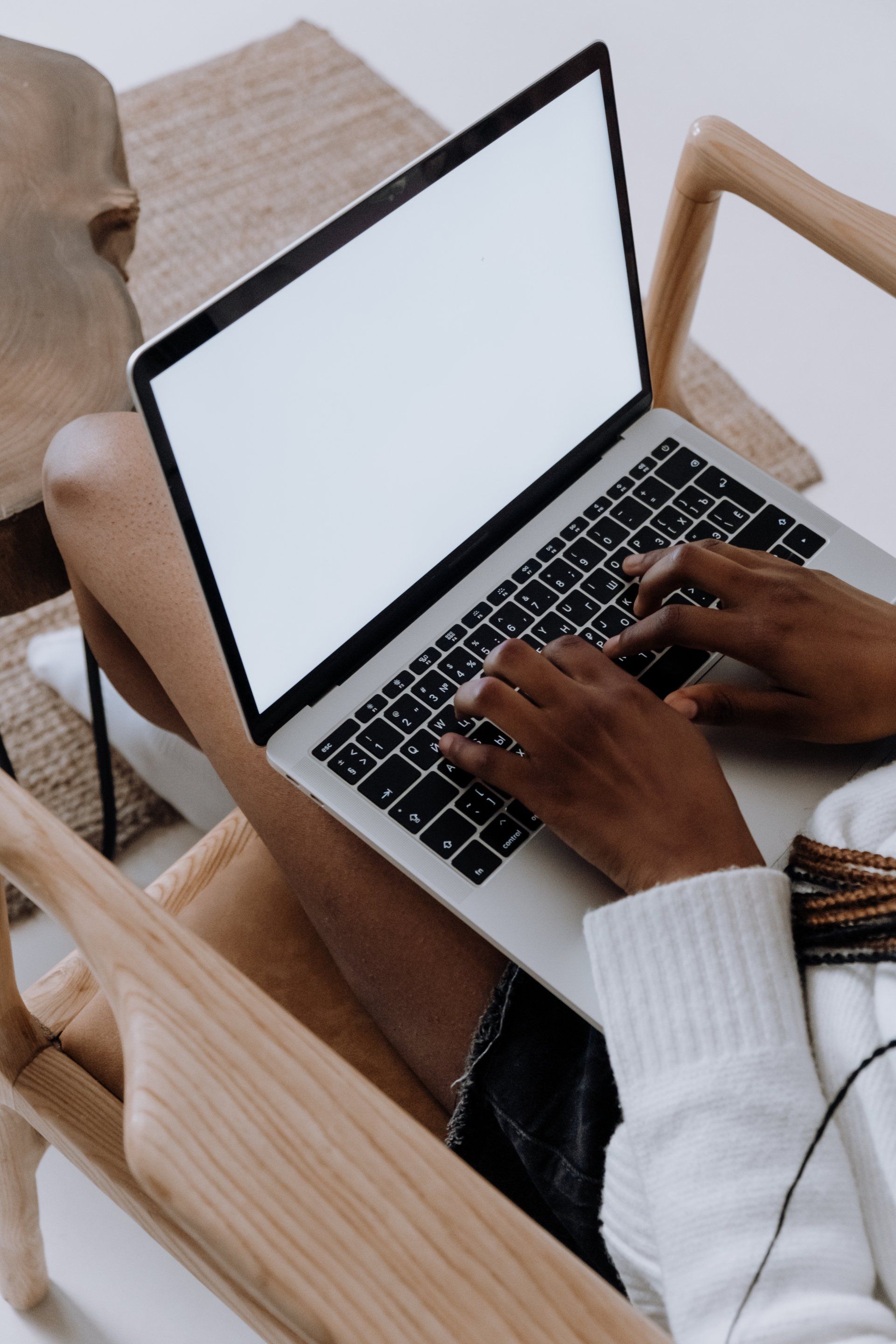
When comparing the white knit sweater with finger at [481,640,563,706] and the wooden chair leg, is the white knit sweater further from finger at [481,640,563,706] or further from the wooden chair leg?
the wooden chair leg

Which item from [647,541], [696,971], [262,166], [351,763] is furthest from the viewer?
[262,166]

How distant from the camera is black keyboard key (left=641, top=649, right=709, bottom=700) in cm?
66

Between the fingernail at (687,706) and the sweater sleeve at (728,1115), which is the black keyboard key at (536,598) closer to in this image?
the fingernail at (687,706)

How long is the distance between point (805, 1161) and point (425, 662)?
32 cm

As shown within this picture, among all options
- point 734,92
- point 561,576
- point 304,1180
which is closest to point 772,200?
point 561,576

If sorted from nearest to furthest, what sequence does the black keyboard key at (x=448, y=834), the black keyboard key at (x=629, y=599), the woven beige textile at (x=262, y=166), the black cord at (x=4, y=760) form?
the black keyboard key at (x=448, y=834) < the black keyboard key at (x=629, y=599) < the black cord at (x=4, y=760) < the woven beige textile at (x=262, y=166)

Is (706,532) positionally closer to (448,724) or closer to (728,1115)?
(448,724)

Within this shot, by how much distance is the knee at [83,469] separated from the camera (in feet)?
2.35

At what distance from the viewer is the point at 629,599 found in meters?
0.70

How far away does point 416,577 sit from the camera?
0.66 m

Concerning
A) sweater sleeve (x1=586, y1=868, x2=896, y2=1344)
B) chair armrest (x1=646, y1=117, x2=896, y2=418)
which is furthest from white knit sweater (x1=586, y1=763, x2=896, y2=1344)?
chair armrest (x1=646, y1=117, x2=896, y2=418)

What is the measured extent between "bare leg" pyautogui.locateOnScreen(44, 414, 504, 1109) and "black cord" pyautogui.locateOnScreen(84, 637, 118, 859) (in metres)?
0.25

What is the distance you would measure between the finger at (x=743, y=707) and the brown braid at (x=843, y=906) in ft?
0.26

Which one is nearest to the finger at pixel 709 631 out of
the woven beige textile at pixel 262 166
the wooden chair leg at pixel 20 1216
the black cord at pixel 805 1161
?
the black cord at pixel 805 1161
